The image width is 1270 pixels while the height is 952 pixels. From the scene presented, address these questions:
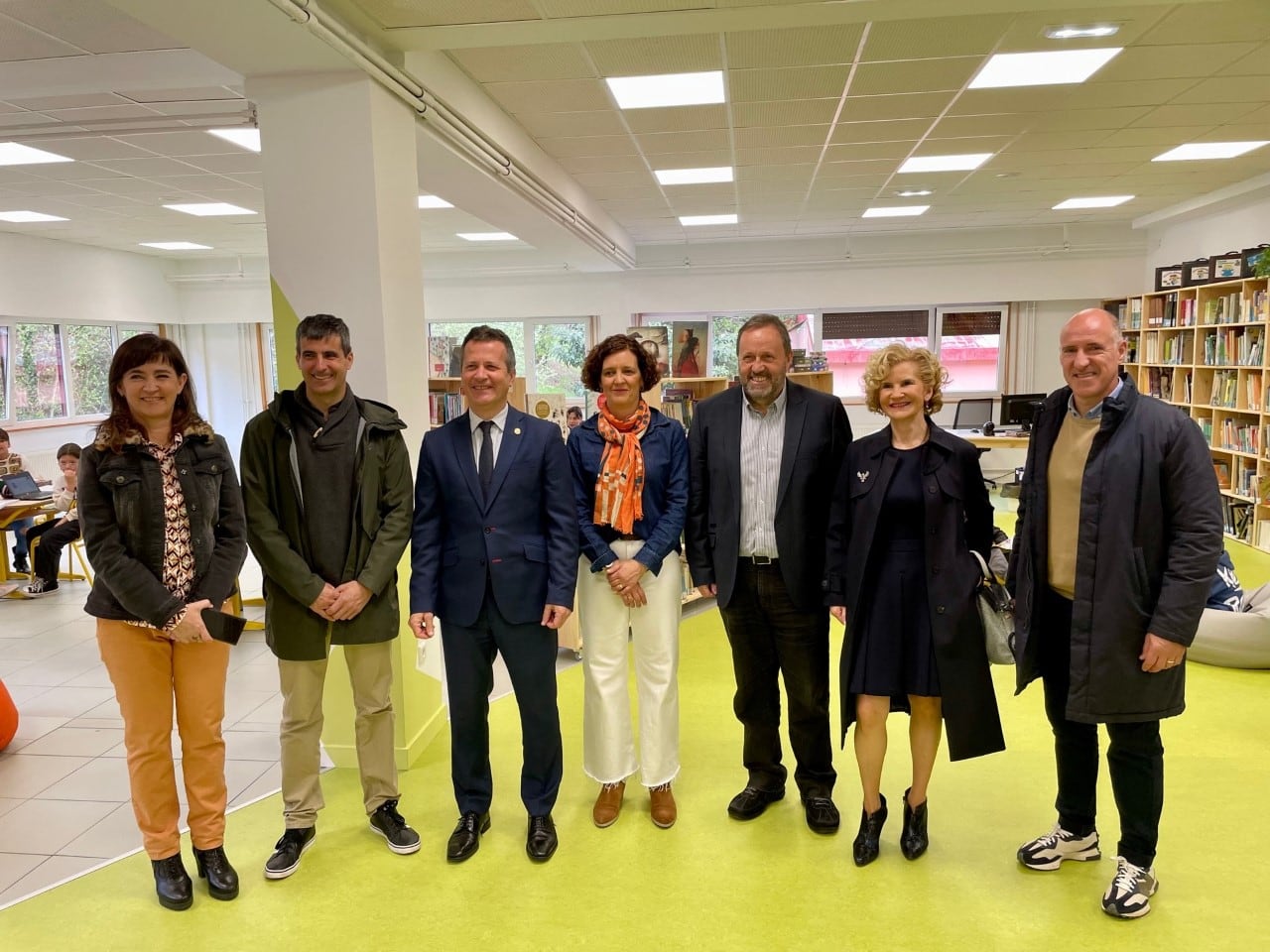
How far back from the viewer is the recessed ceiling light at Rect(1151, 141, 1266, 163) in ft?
21.1

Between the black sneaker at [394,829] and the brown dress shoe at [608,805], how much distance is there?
62 cm

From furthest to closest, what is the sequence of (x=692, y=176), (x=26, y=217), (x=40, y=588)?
(x=26, y=217), (x=692, y=176), (x=40, y=588)

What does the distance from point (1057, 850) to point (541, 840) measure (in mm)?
1648

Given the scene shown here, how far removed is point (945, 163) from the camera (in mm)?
6777

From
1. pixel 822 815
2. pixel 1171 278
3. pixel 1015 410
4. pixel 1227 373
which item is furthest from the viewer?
pixel 1015 410

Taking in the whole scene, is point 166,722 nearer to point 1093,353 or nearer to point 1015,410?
point 1093,353

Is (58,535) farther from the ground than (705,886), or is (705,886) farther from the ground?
(58,535)

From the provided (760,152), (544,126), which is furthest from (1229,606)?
(544,126)

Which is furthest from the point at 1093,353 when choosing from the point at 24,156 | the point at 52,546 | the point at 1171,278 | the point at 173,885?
the point at 1171,278

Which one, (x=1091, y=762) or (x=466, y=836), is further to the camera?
(x=466, y=836)

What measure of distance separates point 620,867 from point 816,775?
2.48ft

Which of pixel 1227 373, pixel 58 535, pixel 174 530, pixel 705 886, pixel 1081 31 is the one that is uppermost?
pixel 1081 31

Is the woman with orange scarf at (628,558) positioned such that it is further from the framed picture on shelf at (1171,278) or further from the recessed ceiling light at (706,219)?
the framed picture on shelf at (1171,278)

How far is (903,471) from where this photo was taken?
8.34 ft
